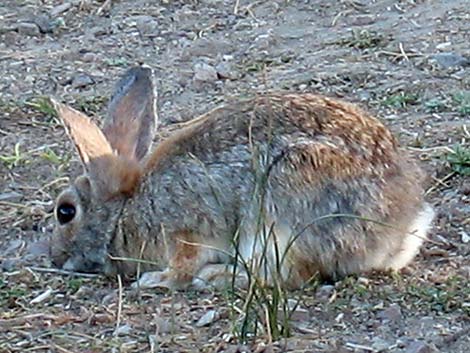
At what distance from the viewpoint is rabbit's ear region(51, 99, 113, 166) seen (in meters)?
6.01

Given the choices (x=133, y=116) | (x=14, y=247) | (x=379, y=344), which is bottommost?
(x=379, y=344)

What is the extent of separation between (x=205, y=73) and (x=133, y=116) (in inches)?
78.9

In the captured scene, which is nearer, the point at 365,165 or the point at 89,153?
the point at 365,165

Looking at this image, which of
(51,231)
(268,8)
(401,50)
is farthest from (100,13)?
(51,231)

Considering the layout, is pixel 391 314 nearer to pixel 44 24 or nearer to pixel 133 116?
pixel 133 116

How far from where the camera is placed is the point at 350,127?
5.61 m

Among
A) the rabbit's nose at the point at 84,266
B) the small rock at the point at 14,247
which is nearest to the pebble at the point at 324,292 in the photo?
the rabbit's nose at the point at 84,266

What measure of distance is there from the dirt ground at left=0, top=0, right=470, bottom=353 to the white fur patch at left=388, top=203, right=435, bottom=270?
0.20 ft

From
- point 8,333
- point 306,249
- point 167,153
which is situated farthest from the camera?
point 167,153

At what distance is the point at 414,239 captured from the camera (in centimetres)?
569

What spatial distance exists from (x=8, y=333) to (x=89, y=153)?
4.01 feet

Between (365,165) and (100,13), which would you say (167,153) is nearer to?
(365,165)

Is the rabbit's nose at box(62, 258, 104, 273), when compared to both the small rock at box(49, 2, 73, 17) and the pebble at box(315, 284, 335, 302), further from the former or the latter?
the small rock at box(49, 2, 73, 17)

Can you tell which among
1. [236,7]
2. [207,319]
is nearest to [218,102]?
[236,7]
